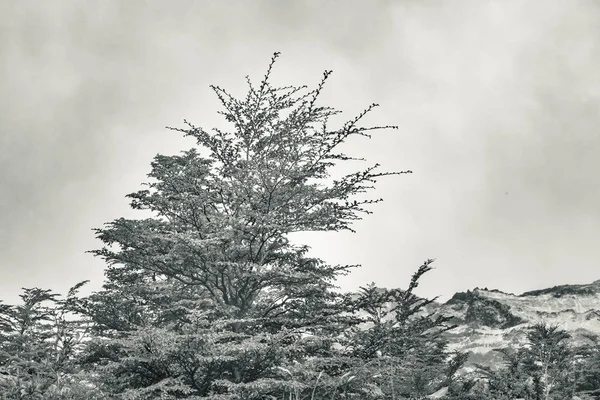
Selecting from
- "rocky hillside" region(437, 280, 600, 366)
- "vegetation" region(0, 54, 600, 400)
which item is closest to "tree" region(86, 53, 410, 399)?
"vegetation" region(0, 54, 600, 400)

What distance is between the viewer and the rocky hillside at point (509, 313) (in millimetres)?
55719

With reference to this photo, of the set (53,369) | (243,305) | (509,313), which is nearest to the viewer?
(53,369)

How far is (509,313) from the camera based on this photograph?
196ft

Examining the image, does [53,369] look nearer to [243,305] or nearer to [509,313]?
[243,305]

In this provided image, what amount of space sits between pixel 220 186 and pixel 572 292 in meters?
63.5

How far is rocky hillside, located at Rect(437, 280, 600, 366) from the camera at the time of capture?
55.7m

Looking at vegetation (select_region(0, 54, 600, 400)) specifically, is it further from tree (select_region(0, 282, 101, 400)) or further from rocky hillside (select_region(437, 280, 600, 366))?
rocky hillside (select_region(437, 280, 600, 366))

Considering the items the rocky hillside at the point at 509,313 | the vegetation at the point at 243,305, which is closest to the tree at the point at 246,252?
the vegetation at the point at 243,305

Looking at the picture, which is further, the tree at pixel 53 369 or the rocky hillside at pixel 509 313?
the rocky hillside at pixel 509 313

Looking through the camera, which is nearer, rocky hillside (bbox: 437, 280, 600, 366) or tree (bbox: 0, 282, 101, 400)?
tree (bbox: 0, 282, 101, 400)

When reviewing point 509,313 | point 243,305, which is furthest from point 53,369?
point 509,313

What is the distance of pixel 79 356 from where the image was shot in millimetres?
10875

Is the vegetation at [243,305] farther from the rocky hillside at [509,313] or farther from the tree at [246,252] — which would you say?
the rocky hillside at [509,313]

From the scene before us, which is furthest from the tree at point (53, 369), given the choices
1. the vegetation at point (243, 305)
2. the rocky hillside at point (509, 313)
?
the rocky hillside at point (509, 313)
